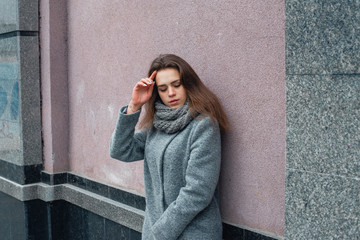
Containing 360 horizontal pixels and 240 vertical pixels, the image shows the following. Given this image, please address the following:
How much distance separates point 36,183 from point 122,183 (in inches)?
56.5

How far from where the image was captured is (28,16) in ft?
18.0

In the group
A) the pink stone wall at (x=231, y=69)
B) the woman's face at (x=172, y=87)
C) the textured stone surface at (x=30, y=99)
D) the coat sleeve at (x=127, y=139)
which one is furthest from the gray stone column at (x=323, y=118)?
the textured stone surface at (x=30, y=99)

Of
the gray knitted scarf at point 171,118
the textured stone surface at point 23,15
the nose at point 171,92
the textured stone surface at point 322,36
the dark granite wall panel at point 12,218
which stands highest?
the textured stone surface at point 23,15

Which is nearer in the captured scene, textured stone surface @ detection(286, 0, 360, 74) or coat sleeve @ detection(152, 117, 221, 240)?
textured stone surface @ detection(286, 0, 360, 74)

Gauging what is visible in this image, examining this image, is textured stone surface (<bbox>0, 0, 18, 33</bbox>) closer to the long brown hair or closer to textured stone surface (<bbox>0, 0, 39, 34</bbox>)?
textured stone surface (<bbox>0, 0, 39, 34</bbox>)

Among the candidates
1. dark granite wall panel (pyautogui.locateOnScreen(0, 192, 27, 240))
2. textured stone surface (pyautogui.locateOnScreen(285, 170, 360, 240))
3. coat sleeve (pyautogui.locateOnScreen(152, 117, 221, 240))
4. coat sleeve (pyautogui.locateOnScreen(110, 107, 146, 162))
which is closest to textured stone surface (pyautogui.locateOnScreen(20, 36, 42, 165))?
dark granite wall panel (pyautogui.locateOnScreen(0, 192, 27, 240))

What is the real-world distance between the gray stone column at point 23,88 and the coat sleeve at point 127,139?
2.35 meters

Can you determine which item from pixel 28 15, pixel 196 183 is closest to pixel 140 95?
pixel 196 183

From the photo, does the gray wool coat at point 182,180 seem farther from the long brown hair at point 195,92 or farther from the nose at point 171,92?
the nose at point 171,92

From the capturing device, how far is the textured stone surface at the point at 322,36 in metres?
2.22

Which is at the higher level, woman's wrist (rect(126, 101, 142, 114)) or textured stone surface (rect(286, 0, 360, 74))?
textured stone surface (rect(286, 0, 360, 74))

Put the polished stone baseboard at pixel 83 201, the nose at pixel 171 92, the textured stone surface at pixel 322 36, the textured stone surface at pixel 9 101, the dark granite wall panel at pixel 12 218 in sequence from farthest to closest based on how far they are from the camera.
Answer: the dark granite wall panel at pixel 12 218 → the textured stone surface at pixel 9 101 → the polished stone baseboard at pixel 83 201 → the nose at pixel 171 92 → the textured stone surface at pixel 322 36

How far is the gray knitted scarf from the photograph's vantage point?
312 centimetres

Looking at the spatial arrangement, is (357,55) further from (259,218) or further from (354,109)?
(259,218)
